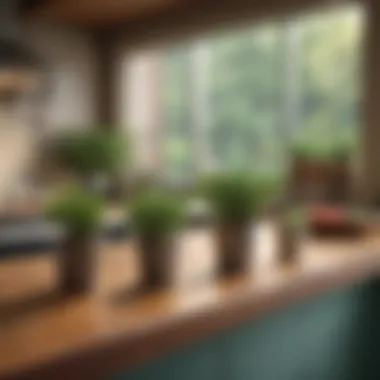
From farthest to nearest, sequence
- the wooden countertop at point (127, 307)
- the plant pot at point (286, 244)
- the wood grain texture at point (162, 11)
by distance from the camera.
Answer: the wood grain texture at point (162, 11), the plant pot at point (286, 244), the wooden countertop at point (127, 307)

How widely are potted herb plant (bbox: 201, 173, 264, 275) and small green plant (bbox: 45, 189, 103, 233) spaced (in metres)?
0.25

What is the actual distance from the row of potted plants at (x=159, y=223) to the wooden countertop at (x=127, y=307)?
34 mm

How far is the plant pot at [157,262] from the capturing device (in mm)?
1152

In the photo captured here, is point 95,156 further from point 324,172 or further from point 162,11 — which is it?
point 324,172

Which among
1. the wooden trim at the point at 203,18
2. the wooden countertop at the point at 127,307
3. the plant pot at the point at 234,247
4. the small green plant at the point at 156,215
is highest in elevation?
the wooden trim at the point at 203,18

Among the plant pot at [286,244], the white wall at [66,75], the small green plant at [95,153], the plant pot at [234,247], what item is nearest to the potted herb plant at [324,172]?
the small green plant at [95,153]

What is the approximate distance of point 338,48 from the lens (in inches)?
116

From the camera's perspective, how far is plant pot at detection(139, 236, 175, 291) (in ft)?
3.78

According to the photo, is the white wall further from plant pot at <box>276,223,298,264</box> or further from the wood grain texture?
plant pot at <box>276,223,298,264</box>

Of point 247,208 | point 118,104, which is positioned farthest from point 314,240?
point 118,104

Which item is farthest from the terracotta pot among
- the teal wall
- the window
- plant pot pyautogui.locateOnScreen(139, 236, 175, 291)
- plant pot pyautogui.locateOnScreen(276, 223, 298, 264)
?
plant pot pyautogui.locateOnScreen(139, 236, 175, 291)

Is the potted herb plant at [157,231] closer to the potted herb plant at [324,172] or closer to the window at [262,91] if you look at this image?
the window at [262,91]

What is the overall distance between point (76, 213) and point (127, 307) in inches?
6.6

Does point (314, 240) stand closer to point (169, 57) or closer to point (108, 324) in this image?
point (108, 324)
